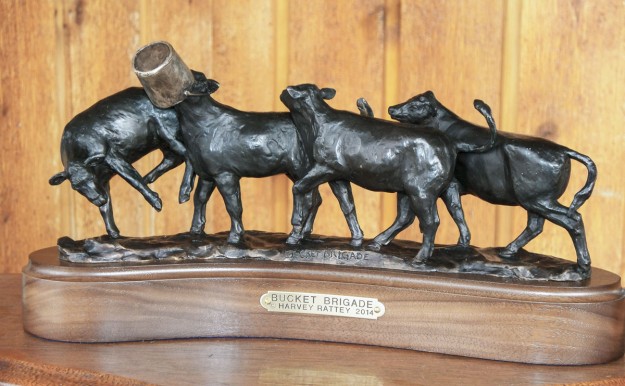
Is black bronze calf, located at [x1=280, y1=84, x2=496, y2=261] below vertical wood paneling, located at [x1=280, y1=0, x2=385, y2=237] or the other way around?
below

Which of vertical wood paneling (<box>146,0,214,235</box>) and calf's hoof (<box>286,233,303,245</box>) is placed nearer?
calf's hoof (<box>286,233,303,245</box>)

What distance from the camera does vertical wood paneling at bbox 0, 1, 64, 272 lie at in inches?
64.7

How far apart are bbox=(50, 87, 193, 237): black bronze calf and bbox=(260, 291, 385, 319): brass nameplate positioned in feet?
0.63

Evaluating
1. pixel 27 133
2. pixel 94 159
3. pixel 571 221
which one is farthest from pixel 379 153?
pixel 27 133

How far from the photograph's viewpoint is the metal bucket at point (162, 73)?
112 cm

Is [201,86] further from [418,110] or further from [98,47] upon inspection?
[98,47]

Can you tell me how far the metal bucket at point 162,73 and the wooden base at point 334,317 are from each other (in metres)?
0.20

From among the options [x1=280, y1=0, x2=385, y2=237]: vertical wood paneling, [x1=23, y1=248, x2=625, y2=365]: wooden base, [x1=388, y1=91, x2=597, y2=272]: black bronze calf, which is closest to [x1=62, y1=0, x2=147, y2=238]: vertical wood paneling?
[x1=280, y1=0, x2=385, y2=237]: vertical wood paneling

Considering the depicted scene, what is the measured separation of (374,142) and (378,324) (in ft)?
0.66

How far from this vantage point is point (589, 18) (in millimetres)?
1483

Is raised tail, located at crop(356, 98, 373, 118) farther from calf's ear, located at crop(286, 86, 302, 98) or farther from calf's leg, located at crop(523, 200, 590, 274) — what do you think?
calf's leg, located at crop(523, 200, 590, 274)

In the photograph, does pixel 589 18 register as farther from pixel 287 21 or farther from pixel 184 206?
pixel 184 206

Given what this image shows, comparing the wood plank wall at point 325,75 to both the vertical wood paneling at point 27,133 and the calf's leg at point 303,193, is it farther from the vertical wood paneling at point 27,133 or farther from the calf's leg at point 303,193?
the calf's leg at point 303,193

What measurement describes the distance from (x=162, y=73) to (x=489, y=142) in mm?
377
